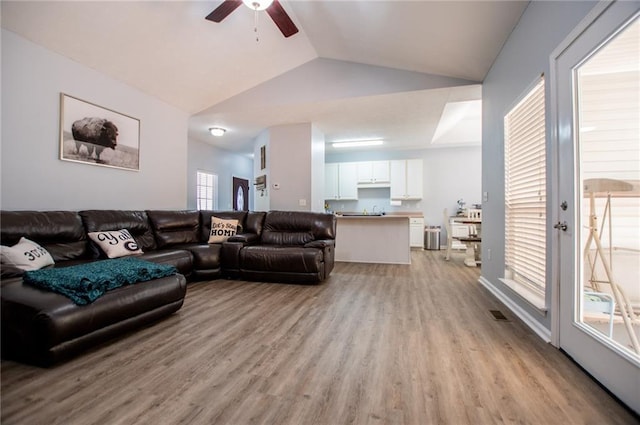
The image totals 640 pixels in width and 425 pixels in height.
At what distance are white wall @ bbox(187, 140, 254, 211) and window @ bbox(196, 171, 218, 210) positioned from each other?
0.11 m

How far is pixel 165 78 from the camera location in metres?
3.86

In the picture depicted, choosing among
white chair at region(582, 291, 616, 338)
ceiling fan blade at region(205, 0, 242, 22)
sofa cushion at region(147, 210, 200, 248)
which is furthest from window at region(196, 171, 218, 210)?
white chair at region(582, 291, 616, 338)

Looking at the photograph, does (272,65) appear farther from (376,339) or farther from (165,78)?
(376,339)

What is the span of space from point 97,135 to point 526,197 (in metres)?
4.94

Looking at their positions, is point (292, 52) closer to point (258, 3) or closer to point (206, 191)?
point (258, 3)

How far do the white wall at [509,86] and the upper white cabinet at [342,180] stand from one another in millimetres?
4166

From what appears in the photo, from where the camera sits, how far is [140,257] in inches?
111

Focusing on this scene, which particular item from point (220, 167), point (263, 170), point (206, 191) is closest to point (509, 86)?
point (263, 170)

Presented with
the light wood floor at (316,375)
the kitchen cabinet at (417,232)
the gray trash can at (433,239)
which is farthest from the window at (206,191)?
the gray trash can at (433,239)

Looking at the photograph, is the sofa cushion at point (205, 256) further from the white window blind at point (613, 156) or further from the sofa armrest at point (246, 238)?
the white window blind at point (613, 156)

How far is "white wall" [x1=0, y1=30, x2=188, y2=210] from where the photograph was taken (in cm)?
268

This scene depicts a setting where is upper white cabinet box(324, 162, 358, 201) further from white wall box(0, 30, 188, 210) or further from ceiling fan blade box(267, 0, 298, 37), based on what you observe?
ceiling fan blade box(267, 0, 298, 37)

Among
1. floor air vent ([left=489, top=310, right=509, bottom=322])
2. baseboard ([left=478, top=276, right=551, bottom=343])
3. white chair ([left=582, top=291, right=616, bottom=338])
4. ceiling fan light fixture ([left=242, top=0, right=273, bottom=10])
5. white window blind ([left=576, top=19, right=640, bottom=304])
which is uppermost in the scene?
ceiling fan light fixture ([left=242, top=0, right=273, bottom=10])

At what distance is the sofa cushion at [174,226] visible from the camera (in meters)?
3.70
